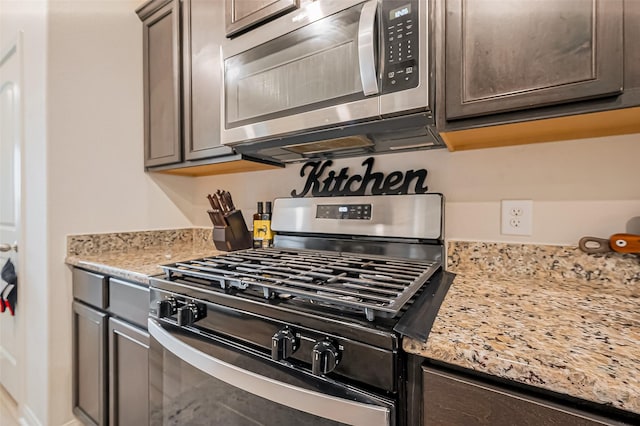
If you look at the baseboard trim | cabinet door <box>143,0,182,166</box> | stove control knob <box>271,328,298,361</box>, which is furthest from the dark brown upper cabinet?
the baseboard trim

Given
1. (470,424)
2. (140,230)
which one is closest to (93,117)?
(140,230)

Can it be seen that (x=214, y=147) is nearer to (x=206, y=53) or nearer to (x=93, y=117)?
(x=206, y=53)

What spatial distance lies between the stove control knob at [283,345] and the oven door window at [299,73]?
0.70 meters

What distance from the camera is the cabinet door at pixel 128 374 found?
108cm

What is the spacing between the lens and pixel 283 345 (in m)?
0.64

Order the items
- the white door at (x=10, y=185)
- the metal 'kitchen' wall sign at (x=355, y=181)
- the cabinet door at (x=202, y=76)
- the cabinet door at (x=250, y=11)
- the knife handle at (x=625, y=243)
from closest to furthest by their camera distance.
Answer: the knife handle at (x=625, y=243)
the cabinet door at (x=250, y=11)
the metal 'kitchen' wall sign at (x=355, y=181)
the cabinet door at (x=202, y=76)
the white door at (x=10, y=185)

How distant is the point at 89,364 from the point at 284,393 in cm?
122

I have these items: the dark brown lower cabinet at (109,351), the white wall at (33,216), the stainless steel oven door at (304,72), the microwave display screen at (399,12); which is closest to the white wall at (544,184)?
the stainless steel oven door at (304,72)

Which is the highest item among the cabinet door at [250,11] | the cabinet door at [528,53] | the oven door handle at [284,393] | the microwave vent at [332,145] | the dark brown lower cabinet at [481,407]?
the cabinet door at [250,11]

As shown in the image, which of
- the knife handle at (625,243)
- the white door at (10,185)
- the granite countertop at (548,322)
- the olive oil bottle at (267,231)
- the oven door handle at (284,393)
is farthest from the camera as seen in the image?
the white door at (10,185)

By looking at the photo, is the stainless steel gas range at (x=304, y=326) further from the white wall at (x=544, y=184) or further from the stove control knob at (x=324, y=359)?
the white wall at (x=544, y=184)

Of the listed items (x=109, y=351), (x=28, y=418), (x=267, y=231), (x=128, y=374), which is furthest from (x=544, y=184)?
(x=28, y=418)

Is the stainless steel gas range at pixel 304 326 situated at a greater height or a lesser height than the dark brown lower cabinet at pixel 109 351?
greater

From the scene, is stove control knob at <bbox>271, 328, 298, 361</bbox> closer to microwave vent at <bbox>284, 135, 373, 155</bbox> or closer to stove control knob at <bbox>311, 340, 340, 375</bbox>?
stove control knob at <bbox>311, 340, 340, 375</bbox>
